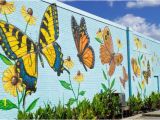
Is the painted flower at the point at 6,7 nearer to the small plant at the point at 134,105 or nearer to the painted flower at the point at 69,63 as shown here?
the painted flower at the point at 69,63

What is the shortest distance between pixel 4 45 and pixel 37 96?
2847 millimetres

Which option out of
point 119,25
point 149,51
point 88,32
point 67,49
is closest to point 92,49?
point 88,32

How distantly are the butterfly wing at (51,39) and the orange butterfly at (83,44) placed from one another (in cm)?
190

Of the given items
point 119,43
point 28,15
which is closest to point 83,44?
point 28,15

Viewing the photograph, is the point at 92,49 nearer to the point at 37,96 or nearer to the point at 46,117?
the point at 37,96

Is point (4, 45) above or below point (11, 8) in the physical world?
below

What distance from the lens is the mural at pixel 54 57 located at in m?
16.0

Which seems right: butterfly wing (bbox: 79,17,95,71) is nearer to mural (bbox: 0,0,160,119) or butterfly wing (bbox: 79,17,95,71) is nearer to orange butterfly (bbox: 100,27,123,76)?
mural (bbox: 0,0,160,119)

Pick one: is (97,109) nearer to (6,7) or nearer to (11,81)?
(11,81)

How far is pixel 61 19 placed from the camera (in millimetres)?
19859

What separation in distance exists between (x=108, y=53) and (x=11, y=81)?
410 inches

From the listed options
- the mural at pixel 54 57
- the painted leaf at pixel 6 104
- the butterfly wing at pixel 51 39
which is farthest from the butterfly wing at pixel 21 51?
the painted leaf at pixel 6 104

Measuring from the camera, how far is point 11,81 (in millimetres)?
15922

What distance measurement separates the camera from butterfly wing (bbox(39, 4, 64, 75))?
59.7 feet
